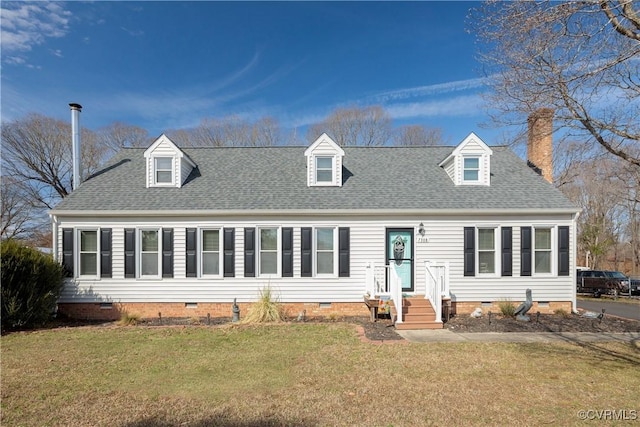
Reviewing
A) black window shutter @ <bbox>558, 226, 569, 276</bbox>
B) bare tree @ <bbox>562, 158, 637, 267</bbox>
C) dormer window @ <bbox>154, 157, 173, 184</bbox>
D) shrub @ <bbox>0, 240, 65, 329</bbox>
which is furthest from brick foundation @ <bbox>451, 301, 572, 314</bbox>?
bare tree @ <bbox>562, 158, 637, 267</bbox>

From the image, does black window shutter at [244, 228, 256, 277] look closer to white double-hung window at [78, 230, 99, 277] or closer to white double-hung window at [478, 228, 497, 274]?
white double-hung window at [78, 230, 99, 277]

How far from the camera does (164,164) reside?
470 inches

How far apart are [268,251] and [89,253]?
5.65 m

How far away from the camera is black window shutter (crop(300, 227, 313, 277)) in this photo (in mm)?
10789

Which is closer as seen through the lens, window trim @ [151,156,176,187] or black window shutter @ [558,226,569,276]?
black window shutter @ [558,226,569,276]

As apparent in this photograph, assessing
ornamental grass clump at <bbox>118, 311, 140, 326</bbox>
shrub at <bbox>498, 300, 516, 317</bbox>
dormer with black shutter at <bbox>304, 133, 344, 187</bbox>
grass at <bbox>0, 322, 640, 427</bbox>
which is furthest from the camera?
dormer with black shutter at <bbox>304, 133, 344, 187</bbox>

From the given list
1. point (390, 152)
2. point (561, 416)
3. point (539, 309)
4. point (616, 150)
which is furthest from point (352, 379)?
point (390, 152)

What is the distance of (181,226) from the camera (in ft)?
35.7

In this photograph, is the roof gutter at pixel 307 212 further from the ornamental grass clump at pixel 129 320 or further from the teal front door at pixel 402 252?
the ornamental grass clump at pixel 129 320

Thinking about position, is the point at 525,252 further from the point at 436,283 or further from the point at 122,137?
the point at 122,137

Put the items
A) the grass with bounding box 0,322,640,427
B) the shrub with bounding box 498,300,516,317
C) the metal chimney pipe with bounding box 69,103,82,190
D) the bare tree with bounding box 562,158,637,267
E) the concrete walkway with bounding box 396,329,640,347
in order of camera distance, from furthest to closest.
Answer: the bare tree with bounding box 562,158,637,267, the metal chimney pipe with bounding box 69,103,82,190, the shrub with bounding box 498,300,516,317, the concrete walkway with bounding box 396,329,640,347, the grass with bounding box 0,322,640,427

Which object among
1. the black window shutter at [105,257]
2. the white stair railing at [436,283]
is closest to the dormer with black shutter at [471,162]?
the white stair railing at [436,283]

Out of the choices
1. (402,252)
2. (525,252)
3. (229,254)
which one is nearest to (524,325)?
(525,252)

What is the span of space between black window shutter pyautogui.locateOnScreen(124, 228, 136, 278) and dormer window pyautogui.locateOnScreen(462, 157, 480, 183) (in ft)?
36.6
